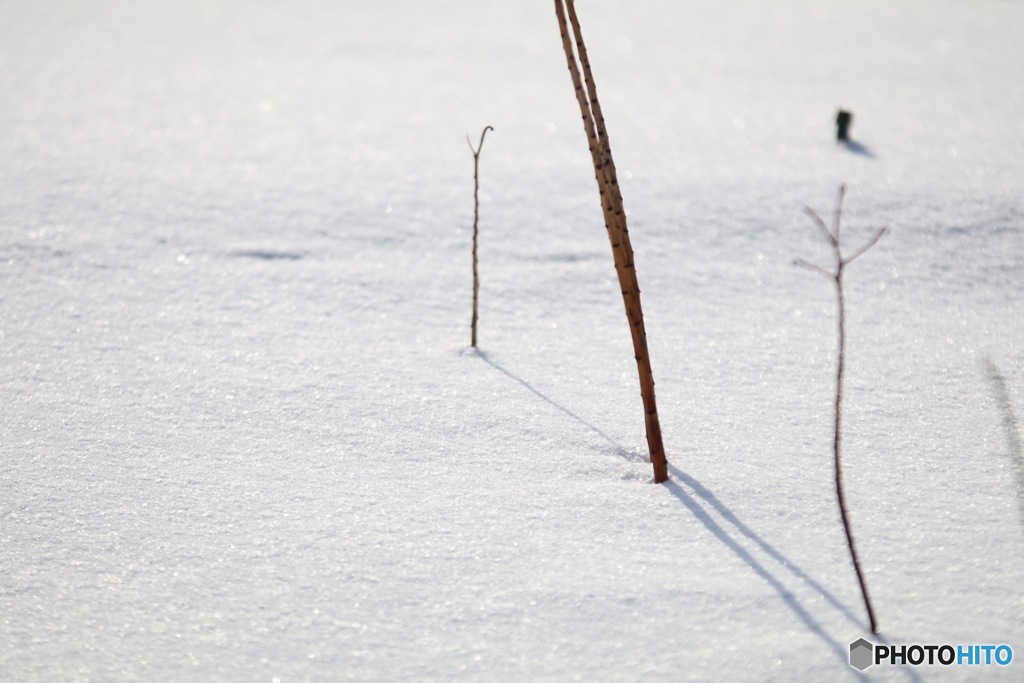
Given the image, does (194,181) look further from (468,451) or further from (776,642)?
(776,642)

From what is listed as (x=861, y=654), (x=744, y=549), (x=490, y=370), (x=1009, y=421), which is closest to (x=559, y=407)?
(x=490, y=370)

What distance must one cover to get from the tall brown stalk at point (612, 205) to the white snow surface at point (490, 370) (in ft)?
0.88

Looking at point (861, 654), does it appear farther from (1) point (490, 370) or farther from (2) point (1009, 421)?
(1) point (490, 370)

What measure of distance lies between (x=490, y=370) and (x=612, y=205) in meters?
0.95

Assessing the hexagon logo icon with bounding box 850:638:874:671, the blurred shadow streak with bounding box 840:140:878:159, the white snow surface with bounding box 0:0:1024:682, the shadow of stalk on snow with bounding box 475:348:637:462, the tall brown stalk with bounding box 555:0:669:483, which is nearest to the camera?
the hexagon logo icon with bounding box 850:638:874:671

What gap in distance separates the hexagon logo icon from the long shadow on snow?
0.01 metres

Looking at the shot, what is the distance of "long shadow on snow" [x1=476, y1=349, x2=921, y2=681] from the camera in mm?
1657

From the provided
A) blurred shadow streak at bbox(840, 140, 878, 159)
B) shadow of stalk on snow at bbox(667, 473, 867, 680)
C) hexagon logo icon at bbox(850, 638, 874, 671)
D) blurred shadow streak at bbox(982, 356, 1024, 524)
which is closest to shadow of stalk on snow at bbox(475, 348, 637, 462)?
shadow of stalk on snow at bbox(667, 473, 867, 680)

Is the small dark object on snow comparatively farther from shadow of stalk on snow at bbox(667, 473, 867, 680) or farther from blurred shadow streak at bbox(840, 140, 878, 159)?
shadow of stalk on snow at bbox(667, 473, 867, 680)

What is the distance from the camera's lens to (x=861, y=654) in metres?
1.61

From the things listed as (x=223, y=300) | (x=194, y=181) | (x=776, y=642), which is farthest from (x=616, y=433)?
(x=194, y=181)

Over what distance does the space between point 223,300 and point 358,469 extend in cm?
125

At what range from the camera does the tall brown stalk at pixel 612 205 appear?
186 cm

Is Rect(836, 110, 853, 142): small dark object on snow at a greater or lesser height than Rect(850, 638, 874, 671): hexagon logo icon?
greater
